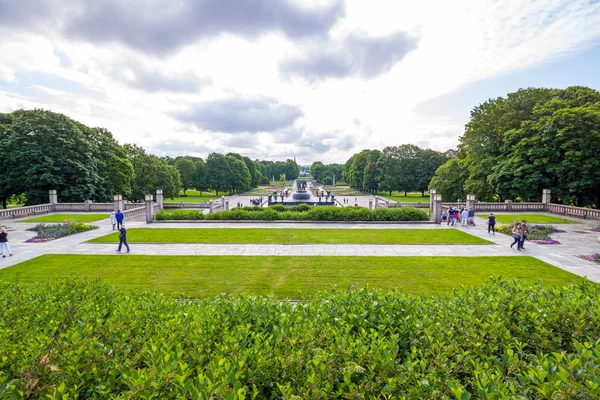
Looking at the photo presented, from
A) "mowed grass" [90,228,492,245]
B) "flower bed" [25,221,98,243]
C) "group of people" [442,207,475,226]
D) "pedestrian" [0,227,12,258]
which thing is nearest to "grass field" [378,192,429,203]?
"group of people" [442,207,475,226]

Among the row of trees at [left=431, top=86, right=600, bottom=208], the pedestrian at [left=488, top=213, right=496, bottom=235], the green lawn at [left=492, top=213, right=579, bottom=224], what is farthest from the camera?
the row of trees at [left=431, top=86, right=600, bottom=208]

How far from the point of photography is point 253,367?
127 inches

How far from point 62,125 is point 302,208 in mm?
27225

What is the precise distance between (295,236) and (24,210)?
1025 inches

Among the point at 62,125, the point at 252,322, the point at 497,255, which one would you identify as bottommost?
the point at 497,255

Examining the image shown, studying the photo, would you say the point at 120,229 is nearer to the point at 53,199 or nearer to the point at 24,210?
the point at 24,210

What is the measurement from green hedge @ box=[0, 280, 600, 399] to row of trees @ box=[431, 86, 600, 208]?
2980cm

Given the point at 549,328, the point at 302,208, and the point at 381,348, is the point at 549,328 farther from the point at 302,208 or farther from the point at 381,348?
the point at 302,208

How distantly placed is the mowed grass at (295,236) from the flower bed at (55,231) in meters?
2.79

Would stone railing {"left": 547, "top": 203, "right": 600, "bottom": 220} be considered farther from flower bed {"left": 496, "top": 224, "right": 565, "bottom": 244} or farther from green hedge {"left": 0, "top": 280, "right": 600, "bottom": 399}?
green hedge {"left": 0, "top": 280, "right": 600, "bottom": 399}

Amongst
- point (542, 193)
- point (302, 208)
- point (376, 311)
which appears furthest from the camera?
point (542, 193)

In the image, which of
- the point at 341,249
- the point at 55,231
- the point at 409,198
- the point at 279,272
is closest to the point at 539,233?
the point at 341,249

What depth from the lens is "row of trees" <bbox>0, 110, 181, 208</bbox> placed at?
102 ft

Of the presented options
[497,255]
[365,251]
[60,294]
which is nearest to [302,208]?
[365,251]
